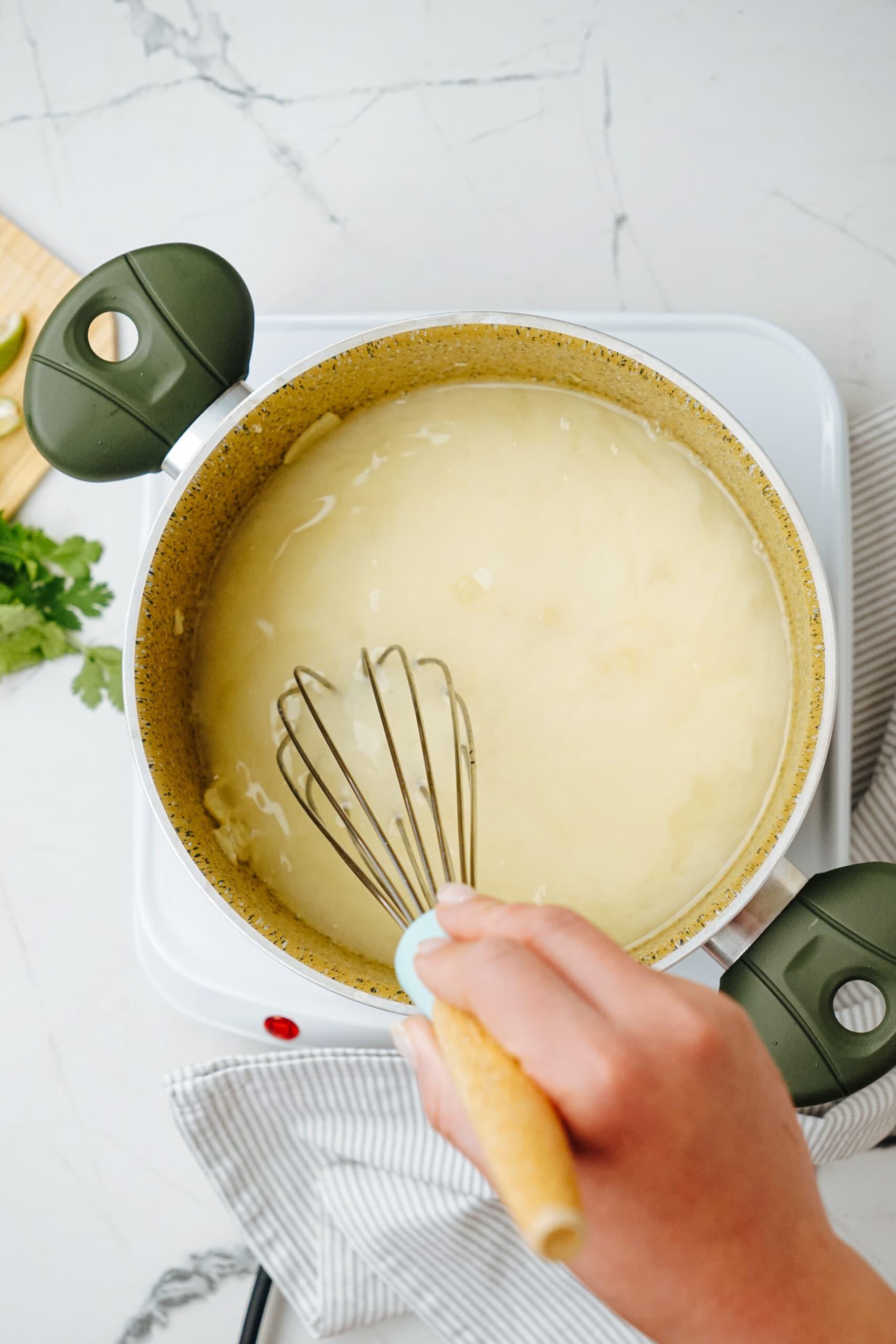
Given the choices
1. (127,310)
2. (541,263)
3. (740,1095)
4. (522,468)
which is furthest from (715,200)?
(740,1095)

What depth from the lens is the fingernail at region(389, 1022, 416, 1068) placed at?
332 millimetres

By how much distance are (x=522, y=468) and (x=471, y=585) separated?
0.07m

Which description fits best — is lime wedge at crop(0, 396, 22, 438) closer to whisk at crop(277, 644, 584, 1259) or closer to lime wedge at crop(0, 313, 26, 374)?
lime wedge at crop(0, 313, 26, 374)

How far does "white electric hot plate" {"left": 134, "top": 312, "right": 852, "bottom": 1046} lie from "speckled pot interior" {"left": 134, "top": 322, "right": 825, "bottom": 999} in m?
0.05

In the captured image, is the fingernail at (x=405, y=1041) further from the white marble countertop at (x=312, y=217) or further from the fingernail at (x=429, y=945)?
the white marble countertop at (x=312, y=217)

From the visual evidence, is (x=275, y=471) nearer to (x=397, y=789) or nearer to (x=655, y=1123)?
(x=397, y=789)

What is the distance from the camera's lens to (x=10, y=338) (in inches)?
26.0

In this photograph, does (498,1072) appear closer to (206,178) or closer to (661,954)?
(661,954)

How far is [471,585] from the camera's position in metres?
0.54

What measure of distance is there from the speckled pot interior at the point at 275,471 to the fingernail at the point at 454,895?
142 mm

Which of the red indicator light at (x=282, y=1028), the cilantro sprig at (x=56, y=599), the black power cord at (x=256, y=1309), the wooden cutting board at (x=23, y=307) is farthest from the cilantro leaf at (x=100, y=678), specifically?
the black power cord at (x=256, y=1309)

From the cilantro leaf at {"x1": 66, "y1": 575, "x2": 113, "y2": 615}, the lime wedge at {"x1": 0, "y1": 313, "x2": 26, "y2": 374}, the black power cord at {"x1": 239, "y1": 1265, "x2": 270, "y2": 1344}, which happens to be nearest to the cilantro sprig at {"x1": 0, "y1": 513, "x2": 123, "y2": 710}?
the cilantro leaf at {"x1": 66, "y1": 575, "x2": 113, "y2": 615}

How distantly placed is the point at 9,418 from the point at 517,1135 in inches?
22.9

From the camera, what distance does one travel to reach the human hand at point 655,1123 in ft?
0.95
